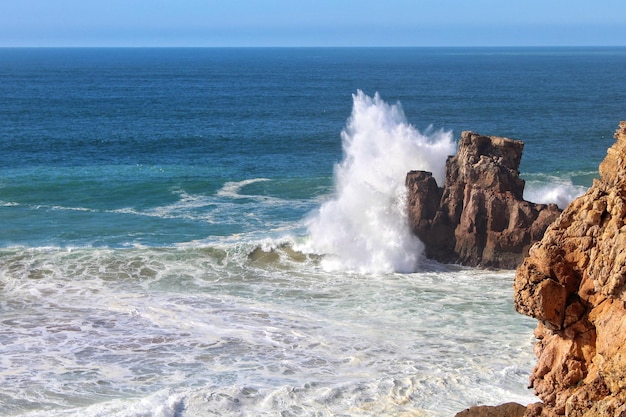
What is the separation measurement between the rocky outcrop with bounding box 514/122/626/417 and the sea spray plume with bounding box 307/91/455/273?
17.6 meters

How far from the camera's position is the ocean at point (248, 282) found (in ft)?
61.9

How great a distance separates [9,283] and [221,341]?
8925mm

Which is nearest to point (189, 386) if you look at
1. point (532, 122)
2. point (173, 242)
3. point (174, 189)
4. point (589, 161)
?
point (173, 242)

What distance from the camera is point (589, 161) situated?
4950 centimetres

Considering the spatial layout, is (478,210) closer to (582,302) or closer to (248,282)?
(248,282)

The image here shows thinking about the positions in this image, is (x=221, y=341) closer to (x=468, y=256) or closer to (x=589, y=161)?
(x=468, y=256)

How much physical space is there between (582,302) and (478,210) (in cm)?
1778

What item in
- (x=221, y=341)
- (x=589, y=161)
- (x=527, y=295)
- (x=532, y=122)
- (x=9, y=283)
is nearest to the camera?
(x=527, y=295)

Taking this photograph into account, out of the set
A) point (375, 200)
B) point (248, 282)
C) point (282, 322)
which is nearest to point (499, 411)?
point (282, 322)

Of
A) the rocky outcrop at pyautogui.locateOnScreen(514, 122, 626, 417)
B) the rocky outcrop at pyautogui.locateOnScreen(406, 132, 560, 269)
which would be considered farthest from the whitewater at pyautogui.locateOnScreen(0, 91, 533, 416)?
the rocky outcrop at pyautogui.locateOnScreen(514, 122, 626, 417)

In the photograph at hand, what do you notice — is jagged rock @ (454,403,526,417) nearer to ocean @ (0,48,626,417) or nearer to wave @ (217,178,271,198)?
ocean @ (0,48,626,417)

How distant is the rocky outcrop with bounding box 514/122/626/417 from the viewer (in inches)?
394

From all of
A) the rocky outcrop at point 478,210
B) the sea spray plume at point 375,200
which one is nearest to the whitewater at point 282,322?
the sea spray plume at point 375,200

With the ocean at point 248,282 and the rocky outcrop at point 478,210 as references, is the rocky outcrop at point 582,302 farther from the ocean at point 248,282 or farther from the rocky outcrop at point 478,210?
the rocky outcrop at point 478,210
